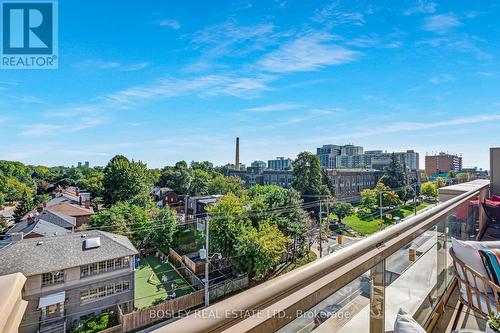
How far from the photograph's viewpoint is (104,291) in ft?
24.8

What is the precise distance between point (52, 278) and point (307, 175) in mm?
16045

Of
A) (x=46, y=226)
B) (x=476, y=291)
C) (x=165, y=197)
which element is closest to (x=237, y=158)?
(x=165, y=197)

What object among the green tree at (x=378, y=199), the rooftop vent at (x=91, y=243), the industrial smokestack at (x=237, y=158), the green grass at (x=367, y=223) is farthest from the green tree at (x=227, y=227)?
the industrial smokestack at (x=237, y=158)

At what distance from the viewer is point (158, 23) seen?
854 centimetres

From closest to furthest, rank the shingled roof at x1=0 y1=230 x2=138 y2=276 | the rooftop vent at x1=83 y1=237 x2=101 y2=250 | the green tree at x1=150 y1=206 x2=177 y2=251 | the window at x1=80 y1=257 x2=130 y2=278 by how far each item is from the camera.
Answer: the shingled roof at x1=0 y1=230 x2=138 y2=276 → the window at x1=80 y1=257 x2=130 y2=278 → the rooftop vent at x1=83 y1=237 x2=101 y2=250 → the green tree at x1=150 y1=206 x2=177 y2=251

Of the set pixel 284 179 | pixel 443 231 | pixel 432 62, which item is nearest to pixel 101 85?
pixel 432 62

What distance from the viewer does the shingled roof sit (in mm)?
6523

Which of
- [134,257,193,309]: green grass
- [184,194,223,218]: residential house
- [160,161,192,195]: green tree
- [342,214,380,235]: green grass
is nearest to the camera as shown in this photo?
[134,257,193,309]: green grass

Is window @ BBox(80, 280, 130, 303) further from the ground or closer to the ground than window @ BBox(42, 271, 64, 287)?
closer to the ground

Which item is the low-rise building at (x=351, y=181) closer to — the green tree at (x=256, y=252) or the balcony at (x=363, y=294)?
the green tree at (x=256, y=252)

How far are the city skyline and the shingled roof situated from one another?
604 cm

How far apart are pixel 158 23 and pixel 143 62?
283 cm

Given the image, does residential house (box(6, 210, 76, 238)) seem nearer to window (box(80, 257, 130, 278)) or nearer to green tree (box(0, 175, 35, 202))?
window (box(80, 257, 130, 278))

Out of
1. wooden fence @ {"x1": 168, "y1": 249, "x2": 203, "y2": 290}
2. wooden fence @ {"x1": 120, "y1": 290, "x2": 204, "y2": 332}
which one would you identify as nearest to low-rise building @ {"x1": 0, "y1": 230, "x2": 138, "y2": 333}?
wooden fence @ {"x1": 120, "y1": 290, "x2": 204, "y2": 332}
